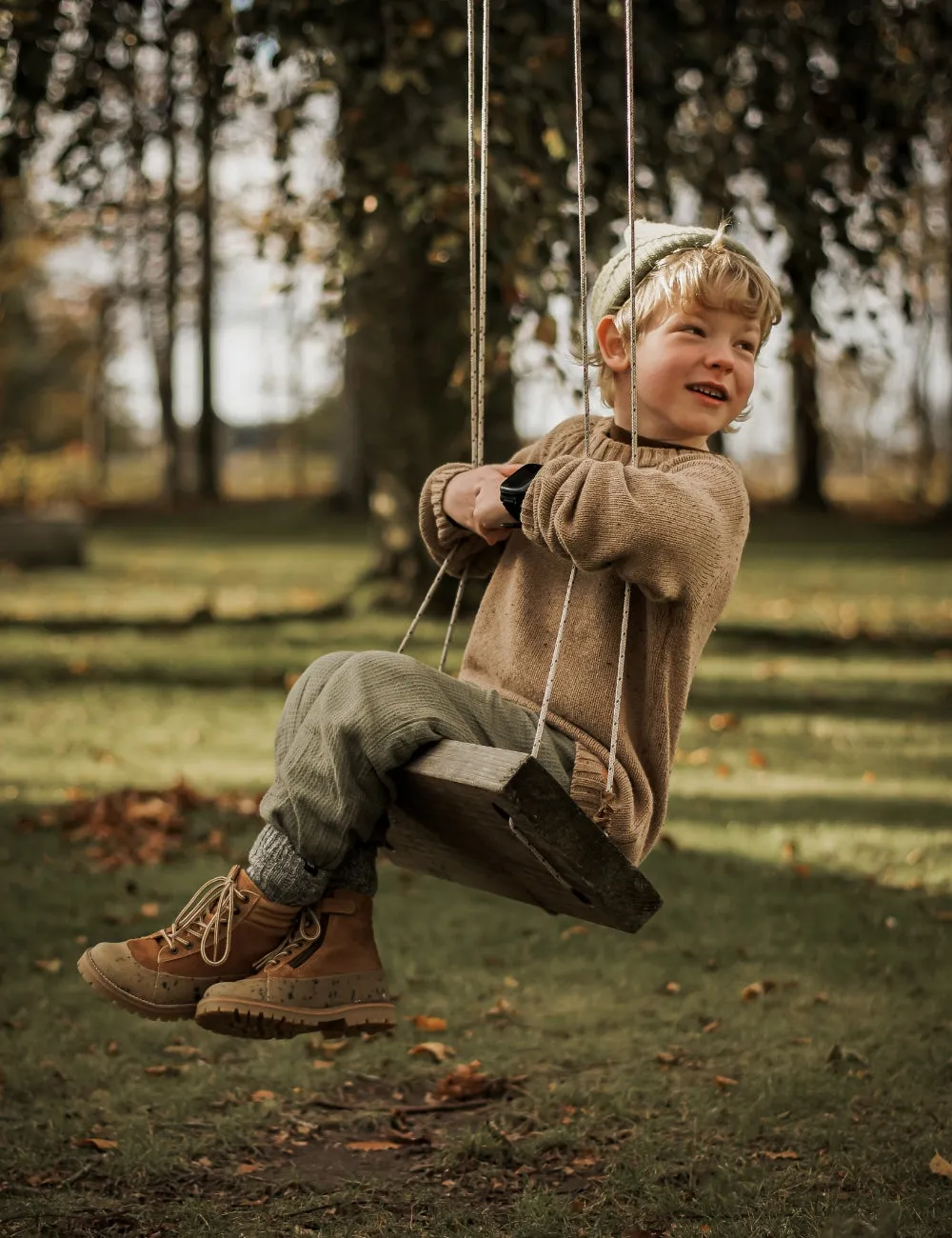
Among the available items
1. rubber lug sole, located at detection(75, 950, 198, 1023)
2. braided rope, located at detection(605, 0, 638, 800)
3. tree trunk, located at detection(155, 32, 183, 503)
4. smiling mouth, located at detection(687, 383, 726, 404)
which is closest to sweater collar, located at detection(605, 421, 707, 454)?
smiling mouth, located at detection(687, 383, 726, 404)

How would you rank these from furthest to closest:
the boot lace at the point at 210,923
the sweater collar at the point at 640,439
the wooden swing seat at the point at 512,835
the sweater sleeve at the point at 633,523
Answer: the sweater collar at the point at 640,439
the boot lace at the point at 210,923
the sweater sleeve at the point at 633,523
the wooden swing seat at the point at 512,835

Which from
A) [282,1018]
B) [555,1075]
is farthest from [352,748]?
[555,1075]

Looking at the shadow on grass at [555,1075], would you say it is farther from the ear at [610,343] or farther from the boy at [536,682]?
the ear at [610,343]

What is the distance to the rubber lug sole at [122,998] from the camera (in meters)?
2.94

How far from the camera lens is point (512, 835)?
2.72 metres

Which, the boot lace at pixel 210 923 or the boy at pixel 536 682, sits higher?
the boy at pixel 536 682

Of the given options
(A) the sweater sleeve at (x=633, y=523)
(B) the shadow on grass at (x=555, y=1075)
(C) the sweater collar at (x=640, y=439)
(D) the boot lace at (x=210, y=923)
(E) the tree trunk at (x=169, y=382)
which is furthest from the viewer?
(E) the tree trunk at (x=169, y=382)

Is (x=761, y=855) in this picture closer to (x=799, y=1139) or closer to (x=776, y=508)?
(x=799, y=1139)

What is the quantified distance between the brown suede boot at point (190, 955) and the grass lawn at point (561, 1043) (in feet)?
1.69

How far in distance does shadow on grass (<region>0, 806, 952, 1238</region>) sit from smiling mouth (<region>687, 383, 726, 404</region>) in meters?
1.60

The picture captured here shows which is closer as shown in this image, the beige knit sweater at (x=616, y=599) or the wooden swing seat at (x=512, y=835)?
the wooden swing seat at (x=512, y=835)

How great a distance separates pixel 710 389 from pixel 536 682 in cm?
65

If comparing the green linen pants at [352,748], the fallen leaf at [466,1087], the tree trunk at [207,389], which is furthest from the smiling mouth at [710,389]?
the tree trunk at [207,389]

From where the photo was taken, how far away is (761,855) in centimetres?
586
